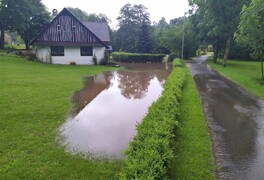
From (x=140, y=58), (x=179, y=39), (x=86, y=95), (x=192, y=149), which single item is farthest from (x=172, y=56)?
(x=192, y=149)

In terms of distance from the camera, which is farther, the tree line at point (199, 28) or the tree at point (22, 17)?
the tree at point (22, 17)

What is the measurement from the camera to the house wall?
31484mm

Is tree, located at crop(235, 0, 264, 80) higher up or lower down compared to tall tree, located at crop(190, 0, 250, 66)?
lower down

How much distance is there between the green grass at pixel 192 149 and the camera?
6039 mm

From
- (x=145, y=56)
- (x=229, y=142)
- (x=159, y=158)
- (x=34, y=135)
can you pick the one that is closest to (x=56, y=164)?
(x=34, y=135)

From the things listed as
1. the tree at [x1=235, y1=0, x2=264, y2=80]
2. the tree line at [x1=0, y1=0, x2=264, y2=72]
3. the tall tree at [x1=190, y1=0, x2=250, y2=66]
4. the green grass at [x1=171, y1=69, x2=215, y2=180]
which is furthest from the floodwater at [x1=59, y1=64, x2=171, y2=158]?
the tall tree at [x1=190, y1=0, x2=250, y2=66]

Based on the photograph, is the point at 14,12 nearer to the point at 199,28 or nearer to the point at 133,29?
Answer: the point at 199,28

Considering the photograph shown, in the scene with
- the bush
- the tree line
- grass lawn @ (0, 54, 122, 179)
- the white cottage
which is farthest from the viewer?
the bush

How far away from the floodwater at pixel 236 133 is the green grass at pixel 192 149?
10.5 inches

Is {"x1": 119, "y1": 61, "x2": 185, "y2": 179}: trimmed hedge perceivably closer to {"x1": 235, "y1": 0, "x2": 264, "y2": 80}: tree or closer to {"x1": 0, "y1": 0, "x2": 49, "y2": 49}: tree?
{"x1": 235, "y1": 0, "x2": 264, "y2": 80}: tree

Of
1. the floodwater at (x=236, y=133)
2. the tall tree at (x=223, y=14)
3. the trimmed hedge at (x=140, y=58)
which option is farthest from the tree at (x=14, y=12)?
the floodwater at (x=236, y=133)

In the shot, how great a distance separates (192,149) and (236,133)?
2.51 metres

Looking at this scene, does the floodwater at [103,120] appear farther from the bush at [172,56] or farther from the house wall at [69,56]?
the bush at [172,56]

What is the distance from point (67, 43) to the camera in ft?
102
